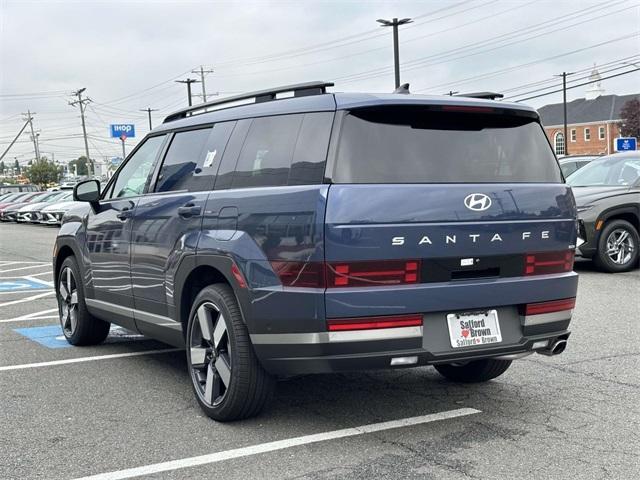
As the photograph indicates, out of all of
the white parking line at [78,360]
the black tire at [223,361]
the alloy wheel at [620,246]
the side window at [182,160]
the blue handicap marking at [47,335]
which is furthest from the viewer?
the alloy wheel at [620,246]

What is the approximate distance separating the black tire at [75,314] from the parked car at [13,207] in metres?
31.6

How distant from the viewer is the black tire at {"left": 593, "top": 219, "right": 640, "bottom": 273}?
1135cm

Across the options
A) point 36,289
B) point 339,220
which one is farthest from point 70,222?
point 36,289

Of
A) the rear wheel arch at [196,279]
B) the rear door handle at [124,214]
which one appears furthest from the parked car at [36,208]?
the rear wheel arch at [196,279]

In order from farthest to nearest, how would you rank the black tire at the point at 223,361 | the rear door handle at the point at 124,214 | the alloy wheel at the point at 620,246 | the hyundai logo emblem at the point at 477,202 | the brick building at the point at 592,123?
the brick building at the point at 592,123
the alloy wheel at the point at 620,246
the rear door handle at the point at 124,214
the black tire at the point at 223,361
the hyundai logo emblem at the point at 477,202

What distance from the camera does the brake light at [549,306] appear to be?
458 centimetres

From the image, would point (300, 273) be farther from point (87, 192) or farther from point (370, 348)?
point (87, 192)

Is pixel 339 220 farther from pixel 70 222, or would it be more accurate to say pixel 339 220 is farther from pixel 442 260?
pixel 70 222

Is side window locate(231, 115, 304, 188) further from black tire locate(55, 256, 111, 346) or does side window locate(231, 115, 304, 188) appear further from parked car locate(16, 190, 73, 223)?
parked car locate(16, 190, 73, 223)

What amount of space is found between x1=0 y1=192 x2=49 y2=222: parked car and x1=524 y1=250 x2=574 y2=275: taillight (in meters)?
35.6

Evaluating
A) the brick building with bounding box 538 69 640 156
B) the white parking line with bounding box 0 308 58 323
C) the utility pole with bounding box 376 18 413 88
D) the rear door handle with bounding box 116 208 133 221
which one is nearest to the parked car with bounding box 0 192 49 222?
the utility pole with bounding box 376 18 413 88

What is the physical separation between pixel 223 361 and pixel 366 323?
42.9 inches

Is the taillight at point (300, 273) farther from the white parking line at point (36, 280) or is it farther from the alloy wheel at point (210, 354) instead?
the white parking line at point (36, 280)

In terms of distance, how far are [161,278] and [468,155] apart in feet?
7.51
